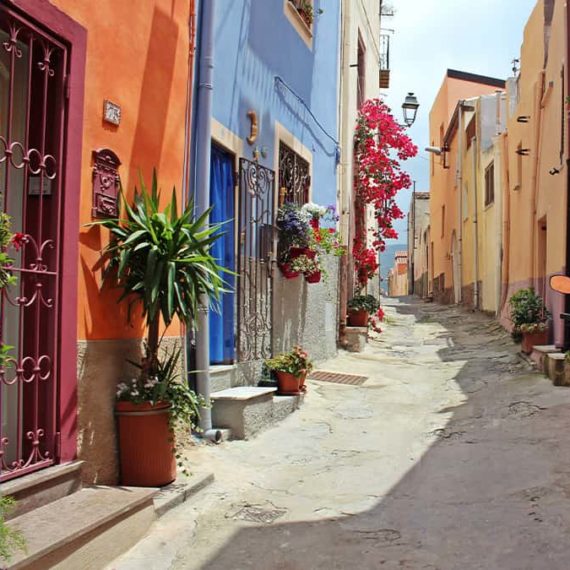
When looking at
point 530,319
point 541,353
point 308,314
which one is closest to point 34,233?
point 308,314

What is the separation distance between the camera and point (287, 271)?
8297 millimetres

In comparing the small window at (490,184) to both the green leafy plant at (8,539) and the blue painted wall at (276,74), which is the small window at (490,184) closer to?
the blue painted wall at (276,74)

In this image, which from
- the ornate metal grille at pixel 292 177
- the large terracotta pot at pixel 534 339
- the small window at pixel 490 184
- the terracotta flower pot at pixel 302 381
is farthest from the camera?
the small window at pixel 490 184

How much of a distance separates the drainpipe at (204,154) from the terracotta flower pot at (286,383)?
5.25ft

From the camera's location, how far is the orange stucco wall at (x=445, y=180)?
24281mm

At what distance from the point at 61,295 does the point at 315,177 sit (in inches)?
267

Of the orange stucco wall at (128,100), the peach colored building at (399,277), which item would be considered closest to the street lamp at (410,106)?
the orange stucco wall at (128,100)

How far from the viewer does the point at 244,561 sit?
3705 millimetres

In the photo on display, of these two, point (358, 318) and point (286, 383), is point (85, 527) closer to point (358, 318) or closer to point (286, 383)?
point (286, 383)

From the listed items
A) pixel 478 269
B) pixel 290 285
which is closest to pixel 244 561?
pixel 290 285

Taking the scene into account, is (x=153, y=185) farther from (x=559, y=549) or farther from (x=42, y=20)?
(x=559, y=549)

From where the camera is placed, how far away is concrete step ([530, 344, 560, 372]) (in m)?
8.83

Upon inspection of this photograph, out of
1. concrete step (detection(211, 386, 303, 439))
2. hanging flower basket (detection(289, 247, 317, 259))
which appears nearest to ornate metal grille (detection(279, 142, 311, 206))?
hanging flower basket (detection(289, 247, 317, 259))

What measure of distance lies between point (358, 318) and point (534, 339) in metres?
3.55
